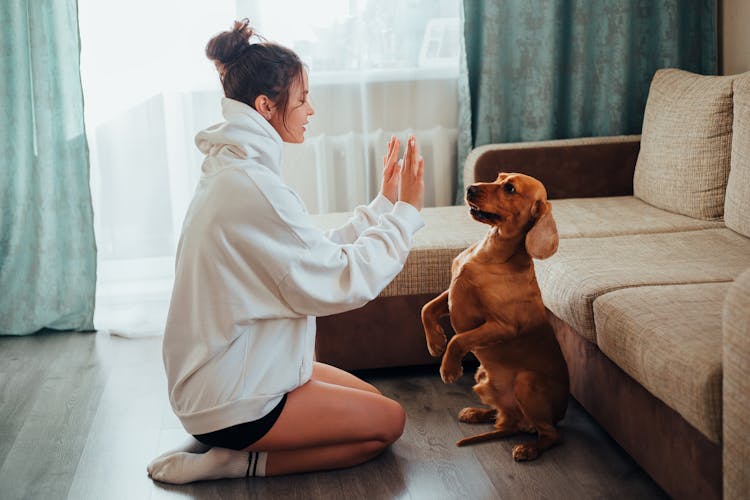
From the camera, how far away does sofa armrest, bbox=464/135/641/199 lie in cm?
334

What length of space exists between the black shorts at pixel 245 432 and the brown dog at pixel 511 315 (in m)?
0.45

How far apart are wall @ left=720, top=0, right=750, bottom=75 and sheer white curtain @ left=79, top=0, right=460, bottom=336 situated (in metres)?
1.06

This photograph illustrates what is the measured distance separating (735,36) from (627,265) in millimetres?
1568

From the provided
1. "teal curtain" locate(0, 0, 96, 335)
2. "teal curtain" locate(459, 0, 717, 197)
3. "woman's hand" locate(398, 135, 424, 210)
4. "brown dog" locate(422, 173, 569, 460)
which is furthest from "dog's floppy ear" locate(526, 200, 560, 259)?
"teal curtain" locate(0, 0, 96, 335)

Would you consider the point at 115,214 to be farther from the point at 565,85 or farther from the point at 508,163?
the point at 565,85

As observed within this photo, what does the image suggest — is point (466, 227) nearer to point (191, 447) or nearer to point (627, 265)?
point (627, 265)

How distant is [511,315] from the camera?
2174 mm

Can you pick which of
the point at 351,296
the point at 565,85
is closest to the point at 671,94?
the point at 565,85

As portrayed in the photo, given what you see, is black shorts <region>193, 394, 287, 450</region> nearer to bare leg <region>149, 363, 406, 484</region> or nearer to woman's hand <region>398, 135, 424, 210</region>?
bare leg <region>149, 363, 406, 484</region>

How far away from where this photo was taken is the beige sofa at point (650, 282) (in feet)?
5.45

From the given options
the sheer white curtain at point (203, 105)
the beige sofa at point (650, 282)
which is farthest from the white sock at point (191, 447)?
the sheer white curtain at point (203, 105)

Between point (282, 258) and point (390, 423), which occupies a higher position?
point (282, 258)

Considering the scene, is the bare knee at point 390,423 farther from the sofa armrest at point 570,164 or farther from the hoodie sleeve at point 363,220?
the sofa armrest at point 570,164

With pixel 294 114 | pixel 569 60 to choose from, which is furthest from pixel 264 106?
pixel 569 60
